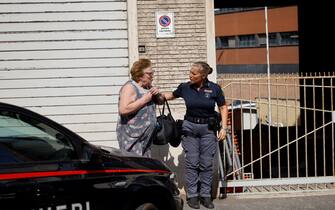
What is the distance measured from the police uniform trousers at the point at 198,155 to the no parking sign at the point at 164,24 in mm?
1278

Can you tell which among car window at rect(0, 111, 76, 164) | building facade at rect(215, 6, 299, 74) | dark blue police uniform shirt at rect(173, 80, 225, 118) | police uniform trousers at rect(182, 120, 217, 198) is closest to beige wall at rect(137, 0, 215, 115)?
dark blue police uniform shirt at rect(173, 80, 225, 118)

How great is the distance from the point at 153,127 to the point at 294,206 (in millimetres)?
2195

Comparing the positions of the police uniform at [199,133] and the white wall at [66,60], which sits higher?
the white wall at [66,60]

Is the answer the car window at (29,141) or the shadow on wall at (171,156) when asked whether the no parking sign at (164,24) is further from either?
the car window at (29,141)

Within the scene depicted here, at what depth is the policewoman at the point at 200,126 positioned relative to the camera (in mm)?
6469

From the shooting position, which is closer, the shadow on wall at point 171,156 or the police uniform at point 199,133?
the police uniform at point 199,133

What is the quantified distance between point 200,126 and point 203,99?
1.01 ft

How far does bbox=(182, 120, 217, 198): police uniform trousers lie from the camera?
6551 millimetres

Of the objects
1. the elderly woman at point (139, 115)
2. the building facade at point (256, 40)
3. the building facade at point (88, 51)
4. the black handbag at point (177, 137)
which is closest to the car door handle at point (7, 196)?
the elderly woman at point (139, 115)

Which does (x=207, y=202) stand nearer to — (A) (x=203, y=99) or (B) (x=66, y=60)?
(A) (x=203, y=99)

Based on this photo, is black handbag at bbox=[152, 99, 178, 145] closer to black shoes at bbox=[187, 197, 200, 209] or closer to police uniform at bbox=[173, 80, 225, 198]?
police uniform at bbox=[173, 80, 225, 198]

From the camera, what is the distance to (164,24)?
7.23m

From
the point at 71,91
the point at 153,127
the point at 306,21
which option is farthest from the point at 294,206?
the point at 306,21

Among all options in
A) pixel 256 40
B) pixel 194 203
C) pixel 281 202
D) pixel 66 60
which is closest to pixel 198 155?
Answer: pixel 194 203
